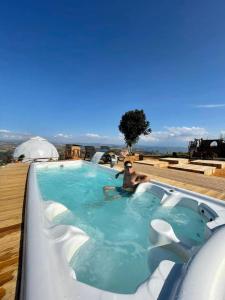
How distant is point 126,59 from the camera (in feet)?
32.5

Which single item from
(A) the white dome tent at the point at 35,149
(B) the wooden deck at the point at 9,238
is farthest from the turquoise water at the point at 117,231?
(A) the white dome tent at the point at 35,149

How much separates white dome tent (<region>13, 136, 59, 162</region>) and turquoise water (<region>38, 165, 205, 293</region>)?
15086mm

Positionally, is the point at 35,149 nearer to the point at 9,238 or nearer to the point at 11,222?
the point at 11,222

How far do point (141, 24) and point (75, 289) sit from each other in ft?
29.6

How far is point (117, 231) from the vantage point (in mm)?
3344

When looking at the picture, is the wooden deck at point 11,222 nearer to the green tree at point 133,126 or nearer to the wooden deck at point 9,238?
the wooden deck at point 9,238

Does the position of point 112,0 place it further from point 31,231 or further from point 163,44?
point 31,231

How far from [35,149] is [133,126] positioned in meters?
11.6

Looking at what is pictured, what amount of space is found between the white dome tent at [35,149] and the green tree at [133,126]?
9011 millimetres

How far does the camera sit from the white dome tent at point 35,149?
65.2 feet

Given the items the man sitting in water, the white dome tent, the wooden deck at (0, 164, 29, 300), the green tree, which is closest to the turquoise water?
the man sitting in water

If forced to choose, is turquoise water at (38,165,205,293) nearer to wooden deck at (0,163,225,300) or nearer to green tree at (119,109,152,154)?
wooden deck at (0,163,225,300)

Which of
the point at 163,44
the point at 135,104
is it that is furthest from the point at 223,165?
the point at 135,104

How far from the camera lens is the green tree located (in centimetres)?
1967
